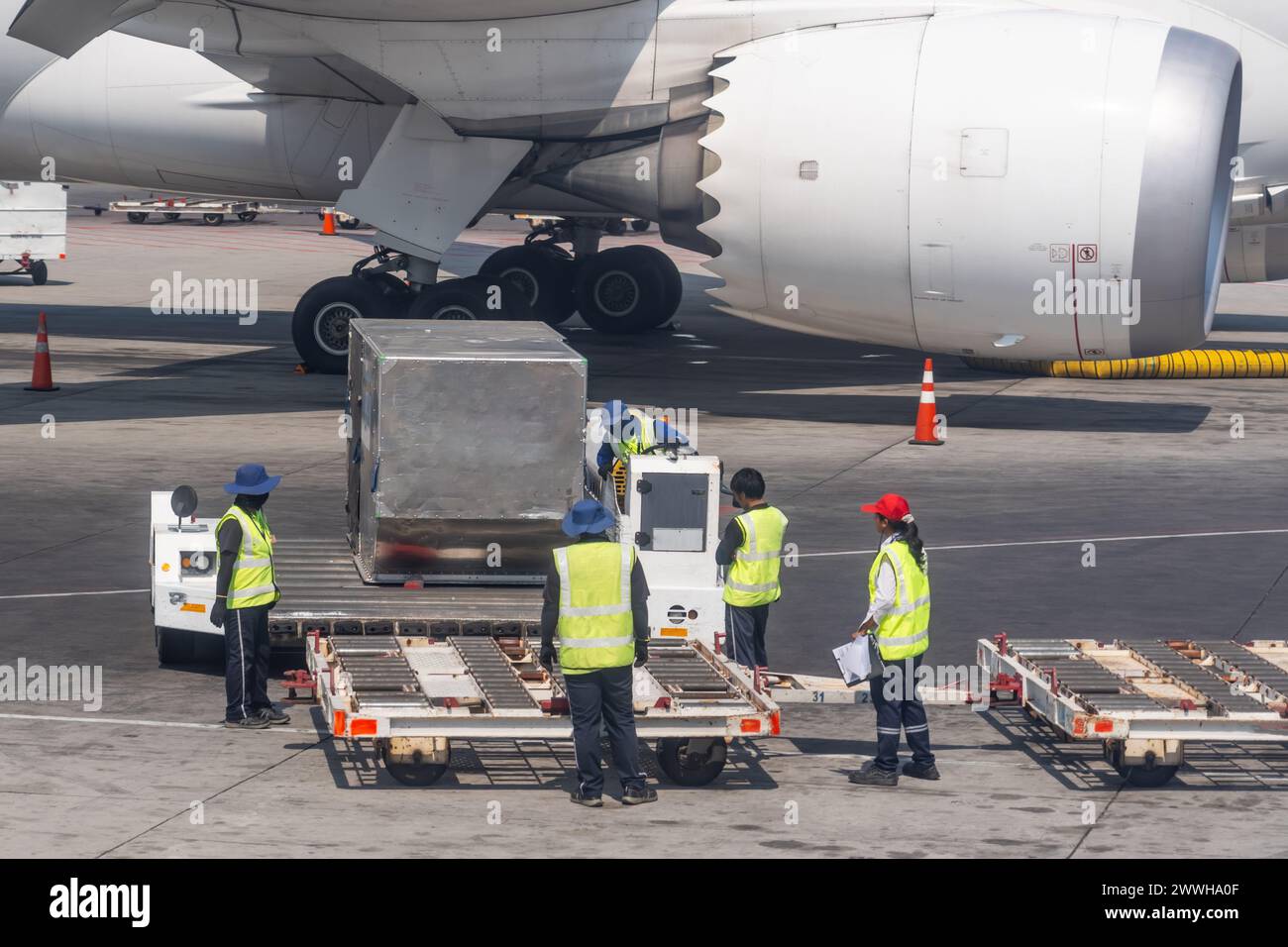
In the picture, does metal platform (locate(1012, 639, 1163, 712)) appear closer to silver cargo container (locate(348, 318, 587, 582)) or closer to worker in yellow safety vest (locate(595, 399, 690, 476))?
worker in yellow safety vest (locate(595, 399, 690, 476))

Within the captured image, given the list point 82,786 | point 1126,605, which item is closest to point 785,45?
point 1126,605

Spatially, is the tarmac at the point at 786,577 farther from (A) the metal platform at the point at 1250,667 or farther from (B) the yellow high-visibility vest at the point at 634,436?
(B) the yellow high-visibility vest at the point at 634,436

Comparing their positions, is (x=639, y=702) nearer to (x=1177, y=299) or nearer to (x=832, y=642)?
(x=832, y=642)

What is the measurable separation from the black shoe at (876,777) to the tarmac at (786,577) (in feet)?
0.48

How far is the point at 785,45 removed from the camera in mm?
23891

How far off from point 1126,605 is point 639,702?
624 cm

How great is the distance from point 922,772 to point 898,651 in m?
0.78

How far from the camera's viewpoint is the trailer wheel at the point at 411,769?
11148mm

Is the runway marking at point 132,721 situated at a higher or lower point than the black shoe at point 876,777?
higher

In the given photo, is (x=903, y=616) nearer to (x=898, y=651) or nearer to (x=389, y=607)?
(x=898, y=651)

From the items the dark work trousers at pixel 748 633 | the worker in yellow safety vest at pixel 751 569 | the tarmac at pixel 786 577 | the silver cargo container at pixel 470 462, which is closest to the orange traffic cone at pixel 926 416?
the tarmac at pixel 786 577

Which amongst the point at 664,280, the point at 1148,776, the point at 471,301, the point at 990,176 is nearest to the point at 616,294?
the point at 664,280
